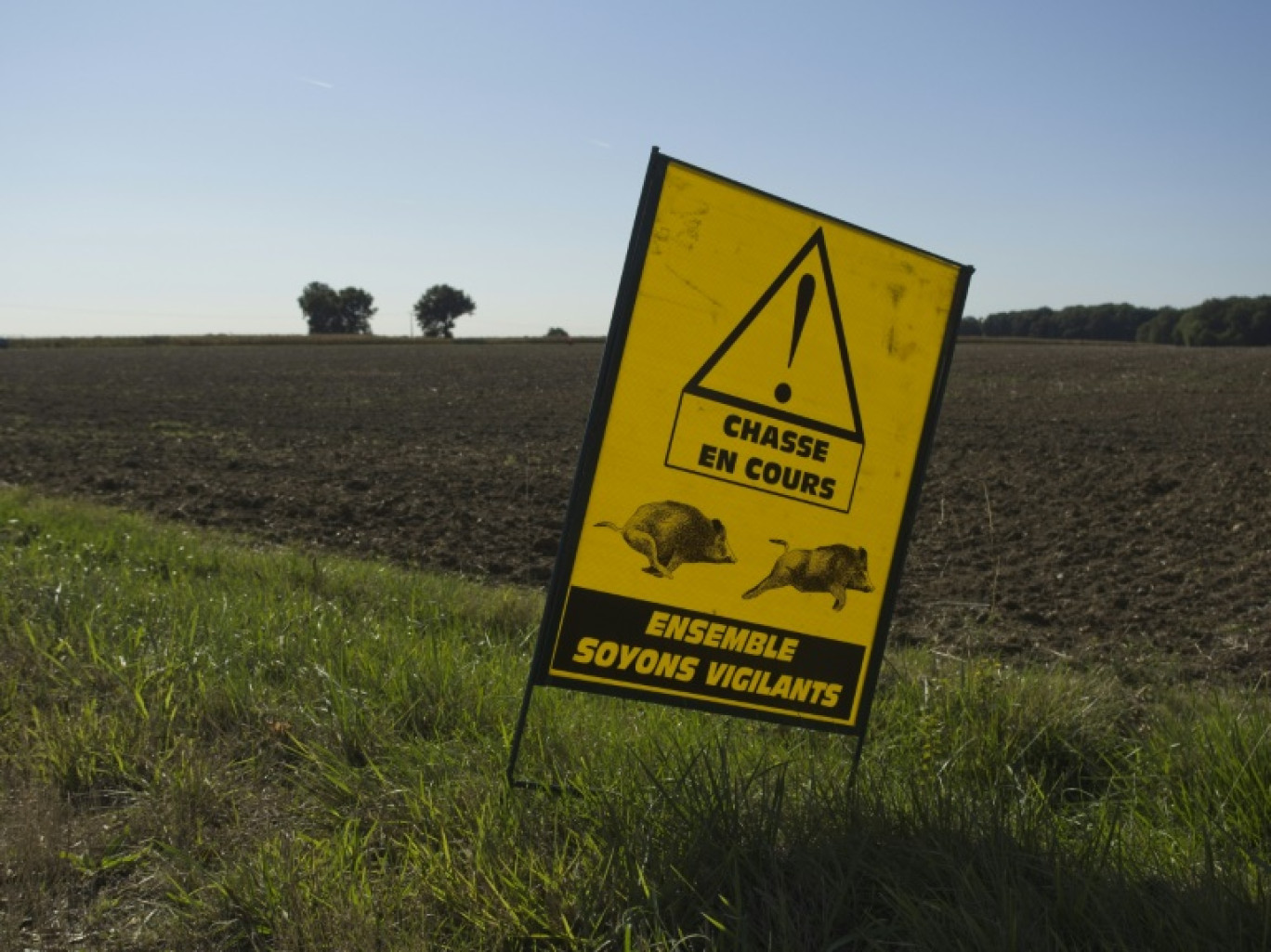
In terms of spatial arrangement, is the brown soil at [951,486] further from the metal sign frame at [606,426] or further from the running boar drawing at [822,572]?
the metal sign frame at [606,426]

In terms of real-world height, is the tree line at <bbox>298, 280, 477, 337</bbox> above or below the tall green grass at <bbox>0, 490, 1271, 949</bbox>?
above

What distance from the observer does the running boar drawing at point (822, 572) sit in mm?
3484

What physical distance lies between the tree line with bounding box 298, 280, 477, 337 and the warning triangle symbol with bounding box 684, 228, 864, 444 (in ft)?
390

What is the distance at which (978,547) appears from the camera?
9.80 m

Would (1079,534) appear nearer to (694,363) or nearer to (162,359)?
(694,363)

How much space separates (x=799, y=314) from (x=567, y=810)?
5.12 feet

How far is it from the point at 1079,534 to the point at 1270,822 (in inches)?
297

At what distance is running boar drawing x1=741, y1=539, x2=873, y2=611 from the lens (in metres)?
3.48

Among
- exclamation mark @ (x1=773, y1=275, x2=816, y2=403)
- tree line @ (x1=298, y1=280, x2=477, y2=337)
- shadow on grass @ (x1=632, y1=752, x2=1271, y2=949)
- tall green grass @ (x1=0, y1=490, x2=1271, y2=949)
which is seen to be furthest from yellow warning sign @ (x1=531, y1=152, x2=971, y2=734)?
tree line @ (x1=298, y1=280, x2=477, y2=337)

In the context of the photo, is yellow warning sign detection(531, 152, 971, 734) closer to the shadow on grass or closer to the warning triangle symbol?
the warning triangle symbol

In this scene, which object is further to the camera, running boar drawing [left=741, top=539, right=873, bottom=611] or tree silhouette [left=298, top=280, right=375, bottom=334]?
tree silhouette [left=298, top=280, right=375, bottom=334]

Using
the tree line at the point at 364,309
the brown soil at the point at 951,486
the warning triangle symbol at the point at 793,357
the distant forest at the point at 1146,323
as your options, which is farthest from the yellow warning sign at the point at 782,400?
the tree line at the point at 364,309

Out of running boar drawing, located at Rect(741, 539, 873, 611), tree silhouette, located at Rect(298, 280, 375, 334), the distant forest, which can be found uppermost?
the distant forest

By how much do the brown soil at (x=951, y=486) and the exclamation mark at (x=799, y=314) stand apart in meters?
1.23
